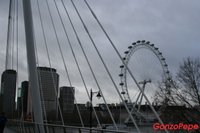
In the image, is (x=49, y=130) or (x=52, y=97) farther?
(x=52, y=97)

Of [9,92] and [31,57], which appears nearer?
[31,57]

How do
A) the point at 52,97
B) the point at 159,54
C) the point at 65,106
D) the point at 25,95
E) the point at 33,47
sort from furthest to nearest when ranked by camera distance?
the point at 159,54 → the point at 65,106 → the point at 25,95 → the point at 52,97 → the point at 33,47

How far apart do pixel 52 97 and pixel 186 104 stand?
1034 centimetres

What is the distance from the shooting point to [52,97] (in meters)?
19.2

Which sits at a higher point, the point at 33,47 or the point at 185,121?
the point at 33,47

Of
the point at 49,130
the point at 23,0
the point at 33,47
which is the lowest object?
the point at 49,130

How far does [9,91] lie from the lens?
27562mm

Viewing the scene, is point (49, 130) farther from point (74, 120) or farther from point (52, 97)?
point (74, 120)

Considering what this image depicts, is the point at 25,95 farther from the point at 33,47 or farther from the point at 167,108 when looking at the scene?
the point at 33,47

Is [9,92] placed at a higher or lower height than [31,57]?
higher

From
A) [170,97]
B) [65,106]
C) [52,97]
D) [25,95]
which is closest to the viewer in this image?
[52,97]

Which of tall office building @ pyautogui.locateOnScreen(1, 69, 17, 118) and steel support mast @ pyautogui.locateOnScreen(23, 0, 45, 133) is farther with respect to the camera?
Result: tall office building @ pyautogui.locateOnScreen(1, 69, 17, 118)

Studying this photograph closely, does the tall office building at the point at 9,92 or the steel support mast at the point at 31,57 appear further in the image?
the tall office building at the point at 9,92

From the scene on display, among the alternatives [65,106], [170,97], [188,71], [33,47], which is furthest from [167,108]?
[33,47]
